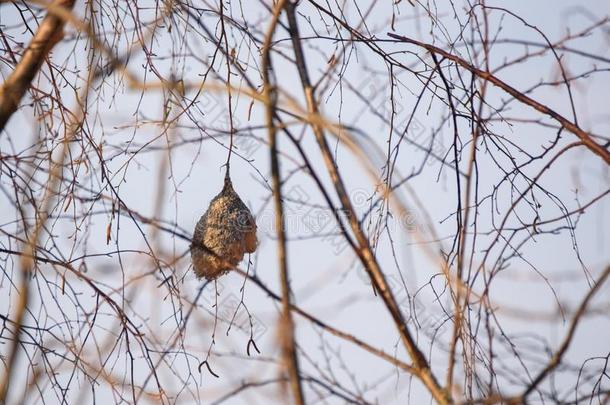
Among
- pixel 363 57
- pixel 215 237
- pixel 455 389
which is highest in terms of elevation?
pixel 363 57

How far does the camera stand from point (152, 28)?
1.96m

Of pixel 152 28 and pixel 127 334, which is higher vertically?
pixel 152 28

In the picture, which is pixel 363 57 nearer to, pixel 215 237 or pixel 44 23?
pixel 215 237

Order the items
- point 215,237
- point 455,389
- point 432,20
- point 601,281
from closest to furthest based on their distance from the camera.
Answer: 1. point 601,281
2. point 455,389
3. point 432,20
4. point 215,237

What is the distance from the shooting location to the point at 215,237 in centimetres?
218

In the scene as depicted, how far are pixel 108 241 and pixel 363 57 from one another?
2.49 feet

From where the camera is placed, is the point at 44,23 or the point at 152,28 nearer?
the point at 44,23

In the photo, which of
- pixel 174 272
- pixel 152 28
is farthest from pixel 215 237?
pixel 152 28

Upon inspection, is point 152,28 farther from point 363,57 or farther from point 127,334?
point 127,334

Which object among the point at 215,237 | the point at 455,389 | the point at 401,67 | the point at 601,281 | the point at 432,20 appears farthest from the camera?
the point at 215,237

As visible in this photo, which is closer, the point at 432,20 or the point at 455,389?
the point at 455,389

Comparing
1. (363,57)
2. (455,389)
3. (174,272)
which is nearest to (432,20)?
(363,57)

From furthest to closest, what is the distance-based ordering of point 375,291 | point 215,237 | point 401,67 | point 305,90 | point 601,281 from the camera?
1. point 215,237
2. point 401,67
3. point 305,90
4. point 375,291
5. point 601,281

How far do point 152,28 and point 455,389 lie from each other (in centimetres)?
119
